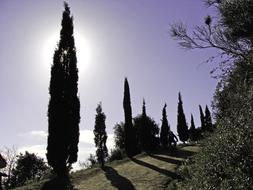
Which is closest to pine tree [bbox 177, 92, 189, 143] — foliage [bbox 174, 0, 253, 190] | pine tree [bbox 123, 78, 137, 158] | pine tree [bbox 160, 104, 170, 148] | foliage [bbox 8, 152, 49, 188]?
pine tree [bbox 160, 104, 170, 148]

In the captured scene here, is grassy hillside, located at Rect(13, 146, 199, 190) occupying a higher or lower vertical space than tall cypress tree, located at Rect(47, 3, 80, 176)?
lower

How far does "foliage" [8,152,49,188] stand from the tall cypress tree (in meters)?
37.7

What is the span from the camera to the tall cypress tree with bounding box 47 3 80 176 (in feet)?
93.4

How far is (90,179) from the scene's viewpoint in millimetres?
25906

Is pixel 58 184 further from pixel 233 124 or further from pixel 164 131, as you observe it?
pixel 164 131

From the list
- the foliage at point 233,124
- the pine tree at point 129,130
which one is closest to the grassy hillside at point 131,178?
the foliage at point 233,124

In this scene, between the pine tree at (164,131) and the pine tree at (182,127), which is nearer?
the pine tree at (164,131)

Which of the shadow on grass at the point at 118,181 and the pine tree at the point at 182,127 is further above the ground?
the pine tree at the point at 182,127

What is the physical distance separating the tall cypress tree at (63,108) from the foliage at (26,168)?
37.7 m

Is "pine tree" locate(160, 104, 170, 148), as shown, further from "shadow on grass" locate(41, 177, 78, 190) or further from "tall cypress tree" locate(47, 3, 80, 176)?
"shadow on grass" locate(41, 177, 78, 190)

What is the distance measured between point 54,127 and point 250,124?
753 inches

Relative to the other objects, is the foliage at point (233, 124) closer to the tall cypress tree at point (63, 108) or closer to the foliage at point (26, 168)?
the tall cypress tree at point (63, 108)

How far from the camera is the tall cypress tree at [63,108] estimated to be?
28469mm

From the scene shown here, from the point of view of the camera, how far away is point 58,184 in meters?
25.6
